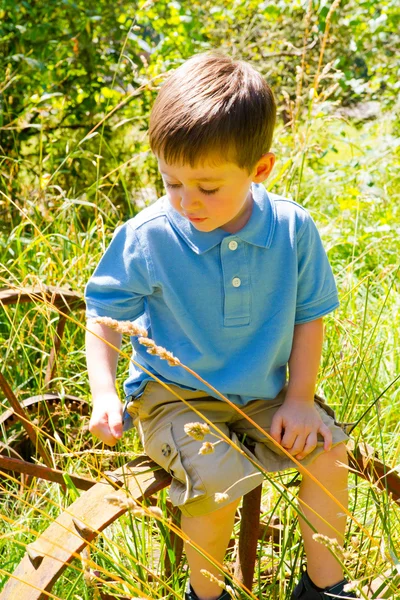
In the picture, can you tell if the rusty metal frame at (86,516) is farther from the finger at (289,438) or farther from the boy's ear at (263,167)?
the boy's ear at (263,167)

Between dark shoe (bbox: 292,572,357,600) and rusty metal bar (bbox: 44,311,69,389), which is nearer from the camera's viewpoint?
dark shoe (bbox: 292,572,357,600)

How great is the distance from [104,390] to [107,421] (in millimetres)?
85

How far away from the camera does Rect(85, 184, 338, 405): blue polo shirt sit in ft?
5.51

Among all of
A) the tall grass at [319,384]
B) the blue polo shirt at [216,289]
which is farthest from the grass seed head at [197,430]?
the blue polo shirt at [216,289]

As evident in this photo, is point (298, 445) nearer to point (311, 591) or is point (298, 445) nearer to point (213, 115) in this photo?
point (311, 591)

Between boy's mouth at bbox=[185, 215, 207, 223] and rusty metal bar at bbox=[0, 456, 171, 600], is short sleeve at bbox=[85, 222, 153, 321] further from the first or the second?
rusty metal bar at bbox=[0, 456, 171, 600]

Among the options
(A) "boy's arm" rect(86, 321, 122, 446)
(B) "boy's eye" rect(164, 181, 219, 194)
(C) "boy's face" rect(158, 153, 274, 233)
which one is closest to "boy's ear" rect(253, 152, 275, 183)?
(C) "boy's face" rect(158, 153, 274, 233)

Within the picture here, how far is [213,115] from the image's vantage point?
1.50 metres

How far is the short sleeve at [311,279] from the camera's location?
5.74 feet

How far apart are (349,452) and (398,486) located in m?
0.13

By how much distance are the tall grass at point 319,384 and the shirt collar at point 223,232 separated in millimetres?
298

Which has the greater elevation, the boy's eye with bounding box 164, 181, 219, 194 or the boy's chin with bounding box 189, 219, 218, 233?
the boy's eye with bounding box 164, 181, 219, 194

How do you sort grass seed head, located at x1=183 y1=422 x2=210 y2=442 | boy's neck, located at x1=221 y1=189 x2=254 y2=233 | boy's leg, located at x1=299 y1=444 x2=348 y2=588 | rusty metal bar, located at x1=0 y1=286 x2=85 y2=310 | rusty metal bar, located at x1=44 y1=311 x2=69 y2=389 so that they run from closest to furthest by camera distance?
grass seed head, located at x1=183 y1=422 x2=210 y2=442, boy's leg, located at x1=299 y1=444 x2=348 y2=588, boy's neck, located at x1=221 y1=189 x2=254 y2=233, rusty metal bar, located at x1=0 y1=286 x2=85 y2=310, rusty metal bar, located at x1=44 y1=311 x2=69 y2=389

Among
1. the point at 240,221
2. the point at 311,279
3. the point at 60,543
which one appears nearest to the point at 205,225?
the point at 240,221
